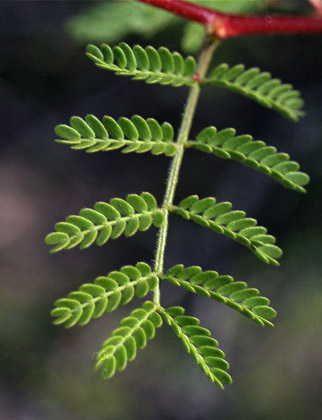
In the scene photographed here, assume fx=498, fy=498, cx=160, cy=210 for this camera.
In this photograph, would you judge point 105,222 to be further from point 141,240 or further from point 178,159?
point 141,240

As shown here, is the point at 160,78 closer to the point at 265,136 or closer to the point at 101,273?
the point at 265,136

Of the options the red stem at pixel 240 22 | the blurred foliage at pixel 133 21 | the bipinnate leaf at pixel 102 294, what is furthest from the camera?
the blurred foliage at pixel 133 21

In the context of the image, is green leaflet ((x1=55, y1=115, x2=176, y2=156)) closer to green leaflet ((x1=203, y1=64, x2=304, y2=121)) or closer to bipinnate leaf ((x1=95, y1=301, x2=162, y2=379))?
green leaflet ((x1=203, y1=64, x2=304, y2=121))

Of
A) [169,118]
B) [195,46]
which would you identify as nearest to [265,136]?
[169,118]

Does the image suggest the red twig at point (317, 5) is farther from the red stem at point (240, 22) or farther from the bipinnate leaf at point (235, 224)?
the bipinnate leaf at point (235, 224)

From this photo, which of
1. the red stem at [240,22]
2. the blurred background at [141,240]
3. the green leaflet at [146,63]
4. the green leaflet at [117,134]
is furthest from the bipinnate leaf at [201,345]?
the blurred background at [141,240]

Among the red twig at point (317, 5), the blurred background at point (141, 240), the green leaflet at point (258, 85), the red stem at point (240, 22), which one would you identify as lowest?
the blurred background at point (141, 240)
